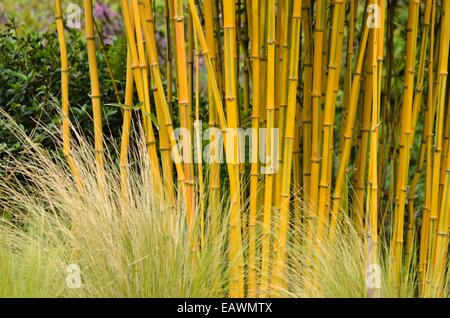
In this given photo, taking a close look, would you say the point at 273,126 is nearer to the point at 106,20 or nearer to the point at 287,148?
the point at 287,148

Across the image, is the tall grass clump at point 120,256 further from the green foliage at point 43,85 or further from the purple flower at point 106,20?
the purple flower at point 106,20

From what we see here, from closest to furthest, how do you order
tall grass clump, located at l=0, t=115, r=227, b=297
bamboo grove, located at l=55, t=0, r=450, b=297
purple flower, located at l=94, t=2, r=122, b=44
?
tall grass clump, located at l=0, t=115, r=227, b=297
bamboo grove, located at l=55, t=0, r=450, b=297
purple flower, located at l=94, t=2, r=122, b=44

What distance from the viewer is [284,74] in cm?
204

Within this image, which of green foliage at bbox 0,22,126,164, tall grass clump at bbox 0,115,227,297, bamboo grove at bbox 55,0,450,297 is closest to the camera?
tall grass clump at bbox 0,115,227,297

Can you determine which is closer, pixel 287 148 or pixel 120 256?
pixel 120 256

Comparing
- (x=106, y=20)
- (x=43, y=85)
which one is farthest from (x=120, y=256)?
(x=106, y=20)

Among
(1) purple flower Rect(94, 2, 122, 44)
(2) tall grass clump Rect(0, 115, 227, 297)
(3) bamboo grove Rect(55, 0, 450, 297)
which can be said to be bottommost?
(2) tall grass clump Rect(0, 115, 227, 297)

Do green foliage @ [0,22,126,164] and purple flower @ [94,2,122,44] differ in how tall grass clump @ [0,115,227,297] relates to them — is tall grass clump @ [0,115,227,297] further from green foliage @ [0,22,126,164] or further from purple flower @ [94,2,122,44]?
purple flower @ [94,2,122,44]

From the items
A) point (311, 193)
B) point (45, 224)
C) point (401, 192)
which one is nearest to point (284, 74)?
point (311, 193)

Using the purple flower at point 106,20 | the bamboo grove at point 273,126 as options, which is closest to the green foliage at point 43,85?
the bamboo grove at point 273,126

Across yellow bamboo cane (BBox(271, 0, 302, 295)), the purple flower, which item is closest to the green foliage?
yellow bamboo cane (BBox(271, 0, 302, 295))

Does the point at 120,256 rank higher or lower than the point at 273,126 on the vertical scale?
lower

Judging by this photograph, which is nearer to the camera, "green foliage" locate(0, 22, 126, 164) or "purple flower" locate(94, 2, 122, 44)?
"green foliage" locate(0, 22, 126, 164)

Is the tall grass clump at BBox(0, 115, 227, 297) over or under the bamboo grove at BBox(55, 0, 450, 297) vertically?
under
